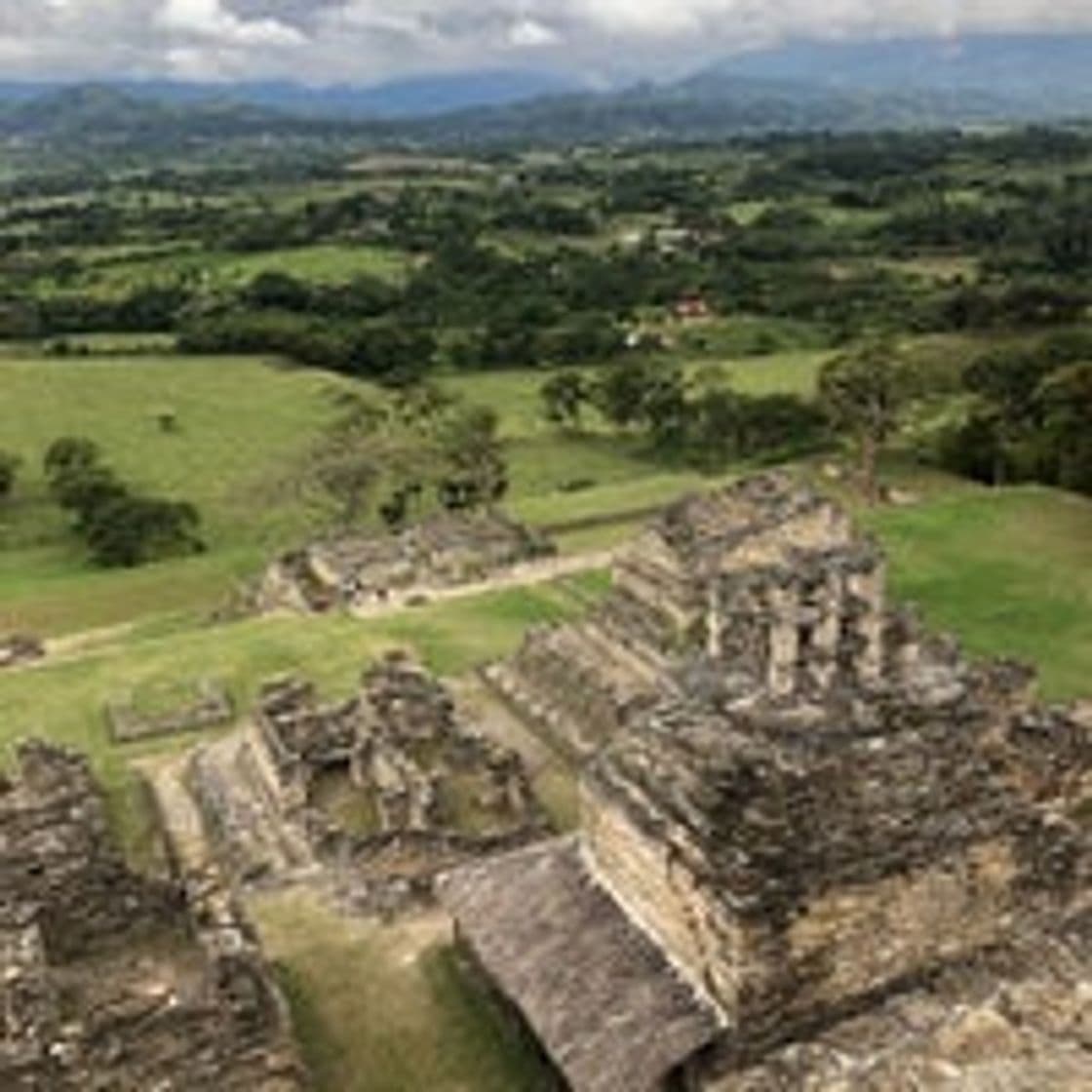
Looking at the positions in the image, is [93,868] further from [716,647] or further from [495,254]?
[495,254]

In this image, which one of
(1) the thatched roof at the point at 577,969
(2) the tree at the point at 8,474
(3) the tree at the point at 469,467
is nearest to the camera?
(1) the thatched roof at the point at 577,969

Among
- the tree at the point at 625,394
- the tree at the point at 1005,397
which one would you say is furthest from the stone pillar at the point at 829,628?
the tree at the point at 625,394

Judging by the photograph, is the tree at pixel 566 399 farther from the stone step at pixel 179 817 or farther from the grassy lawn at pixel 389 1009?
the grassy lawn at pixel 389 1009

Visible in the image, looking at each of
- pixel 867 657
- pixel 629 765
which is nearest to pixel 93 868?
pixel 629 765

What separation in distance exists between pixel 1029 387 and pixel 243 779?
37.6 meters

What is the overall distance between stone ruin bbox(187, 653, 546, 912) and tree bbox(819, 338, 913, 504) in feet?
86.4

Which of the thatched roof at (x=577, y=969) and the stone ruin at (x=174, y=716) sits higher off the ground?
the thatched roof at (x=577, y=969)

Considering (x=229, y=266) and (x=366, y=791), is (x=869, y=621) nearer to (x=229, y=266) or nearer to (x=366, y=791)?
(x=366, y=791)

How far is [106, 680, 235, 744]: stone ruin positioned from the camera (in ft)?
86.9

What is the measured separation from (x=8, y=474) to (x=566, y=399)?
79.1 feet

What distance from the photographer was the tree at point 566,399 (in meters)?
66.5

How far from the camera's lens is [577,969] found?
14.6 meters

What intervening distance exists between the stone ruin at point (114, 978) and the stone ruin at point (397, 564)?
15.5 m

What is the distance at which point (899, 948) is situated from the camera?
14.0 metres
